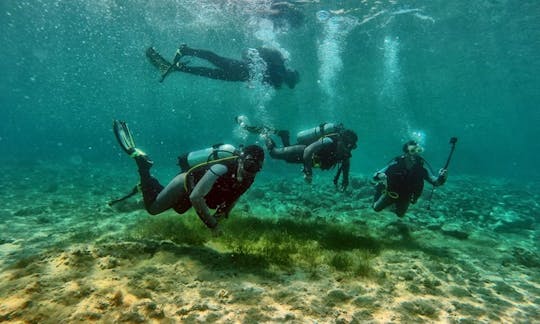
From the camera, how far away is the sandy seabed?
12.6 ft

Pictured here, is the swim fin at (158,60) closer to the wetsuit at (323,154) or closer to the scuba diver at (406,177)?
the wetsuit at (323,154)

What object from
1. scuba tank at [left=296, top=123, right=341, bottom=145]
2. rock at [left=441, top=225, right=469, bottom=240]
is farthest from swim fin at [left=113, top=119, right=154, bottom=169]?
rock at [left=441, top=225, right=469, bottom=240]

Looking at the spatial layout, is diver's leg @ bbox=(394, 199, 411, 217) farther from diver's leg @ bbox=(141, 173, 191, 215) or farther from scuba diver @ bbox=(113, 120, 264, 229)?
diver's leg @ bbox=(141, 173, 191, 215)

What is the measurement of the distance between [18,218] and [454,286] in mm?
12111

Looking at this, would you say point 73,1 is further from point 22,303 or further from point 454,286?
point 454,286

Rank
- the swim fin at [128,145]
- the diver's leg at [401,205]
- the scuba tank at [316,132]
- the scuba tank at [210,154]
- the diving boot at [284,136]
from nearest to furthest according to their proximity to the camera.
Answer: the scuba tank at [210,154] < the swim fin at [128,145] < the scuba tank at [316,132] < the diver's leg at [401,205] < the diving boot at [284,136]

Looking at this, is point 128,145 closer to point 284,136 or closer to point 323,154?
point 284,136

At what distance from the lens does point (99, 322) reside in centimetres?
344

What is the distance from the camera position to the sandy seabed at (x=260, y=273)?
3.84m

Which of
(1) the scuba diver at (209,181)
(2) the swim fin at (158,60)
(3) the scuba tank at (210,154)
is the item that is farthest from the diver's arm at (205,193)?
(2) the swim fin at (158,60)

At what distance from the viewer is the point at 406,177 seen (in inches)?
366

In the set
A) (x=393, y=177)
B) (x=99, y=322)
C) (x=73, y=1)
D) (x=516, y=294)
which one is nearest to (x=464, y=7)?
(x=393, y=177)

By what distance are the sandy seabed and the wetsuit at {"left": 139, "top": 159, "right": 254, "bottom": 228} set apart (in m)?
0.75

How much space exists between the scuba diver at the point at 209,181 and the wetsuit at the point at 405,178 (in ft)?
17.6
